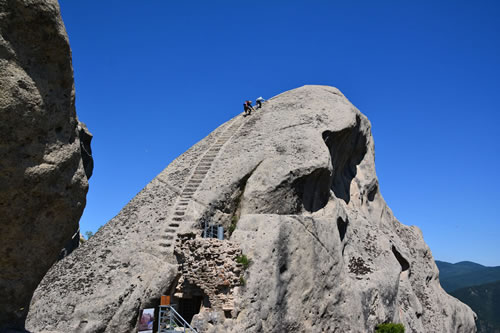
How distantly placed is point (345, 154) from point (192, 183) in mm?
12171

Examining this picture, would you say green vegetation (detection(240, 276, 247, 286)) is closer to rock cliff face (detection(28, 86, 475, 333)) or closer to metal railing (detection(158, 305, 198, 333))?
rock cliff face (detection(28, 86, 475, 333))

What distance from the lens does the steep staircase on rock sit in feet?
60.1

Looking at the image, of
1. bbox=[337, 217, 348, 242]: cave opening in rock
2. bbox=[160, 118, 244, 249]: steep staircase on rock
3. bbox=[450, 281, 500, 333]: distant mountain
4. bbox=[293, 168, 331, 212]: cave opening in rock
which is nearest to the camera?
bbox=[160, 118, 244, 249]: steep staircase on rock

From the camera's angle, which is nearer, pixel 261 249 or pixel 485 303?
pixel 261 249

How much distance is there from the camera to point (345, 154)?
28562mm

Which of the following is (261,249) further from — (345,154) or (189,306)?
(345,154)

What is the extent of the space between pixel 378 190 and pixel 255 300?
67.9 ft

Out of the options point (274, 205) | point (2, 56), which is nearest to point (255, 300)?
point (274, 205)

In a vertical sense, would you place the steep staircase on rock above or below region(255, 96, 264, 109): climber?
below

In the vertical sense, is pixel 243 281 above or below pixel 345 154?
below

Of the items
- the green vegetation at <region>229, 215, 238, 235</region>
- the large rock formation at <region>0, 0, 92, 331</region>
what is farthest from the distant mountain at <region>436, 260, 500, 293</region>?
the large rock formation at <region>0, 0, 92, 331</region>

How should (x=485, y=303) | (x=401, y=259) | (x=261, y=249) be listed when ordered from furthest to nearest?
(x=485, y=303) < (x=401, y=259) < (x=261, y=249)

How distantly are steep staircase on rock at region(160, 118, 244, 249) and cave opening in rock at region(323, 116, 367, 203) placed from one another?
21.4 feet

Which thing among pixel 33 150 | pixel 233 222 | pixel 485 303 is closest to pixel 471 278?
pixel 485 303
